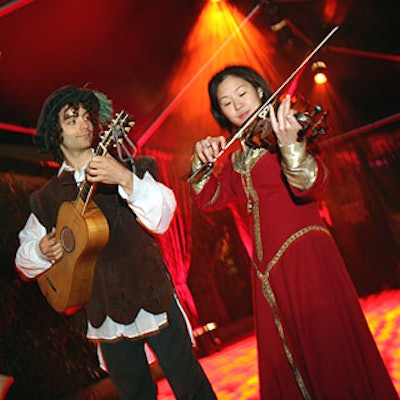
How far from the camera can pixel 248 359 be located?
3.85m

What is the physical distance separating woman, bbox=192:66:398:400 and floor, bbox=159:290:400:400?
0.92 metres

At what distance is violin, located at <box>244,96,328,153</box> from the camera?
1425mm

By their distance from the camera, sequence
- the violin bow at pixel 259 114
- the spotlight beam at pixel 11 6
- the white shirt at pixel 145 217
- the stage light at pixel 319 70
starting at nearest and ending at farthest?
A: the violin bow at pixel 259 114 < the white shirt at pixel 145 217 < the spotlight beam at pixel 11 6 < the stage light at pixel 319 70

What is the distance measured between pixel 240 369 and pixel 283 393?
2.00m

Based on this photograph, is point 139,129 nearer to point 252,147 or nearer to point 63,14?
point 63,14

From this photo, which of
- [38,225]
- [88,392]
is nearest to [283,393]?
[38,225]

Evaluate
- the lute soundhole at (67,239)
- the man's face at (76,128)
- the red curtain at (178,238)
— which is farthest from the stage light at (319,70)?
the lute soundhole at (67,239)

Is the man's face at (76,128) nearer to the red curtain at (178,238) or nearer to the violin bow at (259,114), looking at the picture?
the violin bow at (259,114)

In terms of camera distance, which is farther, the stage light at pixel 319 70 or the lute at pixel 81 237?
the stage light at pixel 319 70

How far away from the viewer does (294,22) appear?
4.88 meters

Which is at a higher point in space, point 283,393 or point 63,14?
point 63,14

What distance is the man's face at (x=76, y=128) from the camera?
6.63 ft

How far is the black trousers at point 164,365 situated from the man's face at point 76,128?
955mm

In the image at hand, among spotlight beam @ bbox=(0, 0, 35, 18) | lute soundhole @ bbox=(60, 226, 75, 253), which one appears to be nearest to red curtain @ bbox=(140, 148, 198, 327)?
spotlight beam @ bbox=(0, 0, 35, 18)
